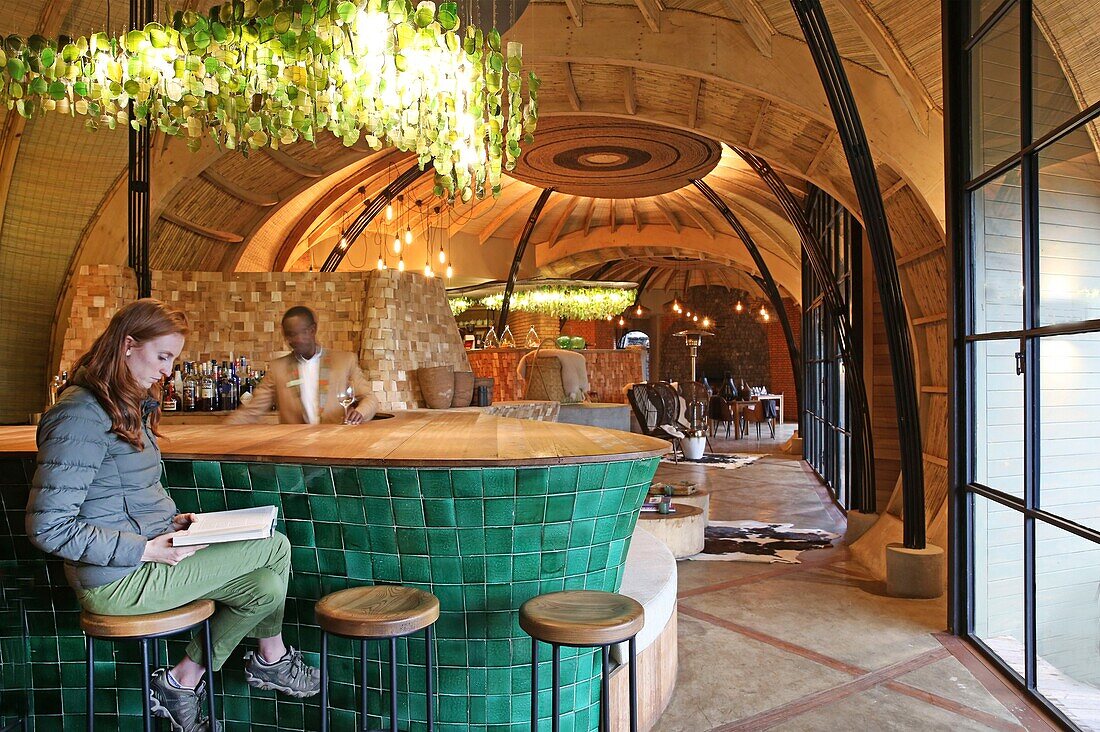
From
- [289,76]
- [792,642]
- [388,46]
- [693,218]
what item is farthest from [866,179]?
[693,218]

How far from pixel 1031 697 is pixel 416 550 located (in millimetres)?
2734

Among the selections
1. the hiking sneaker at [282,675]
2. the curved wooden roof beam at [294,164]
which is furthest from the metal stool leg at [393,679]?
the curved wooden roof beam at [294,164]

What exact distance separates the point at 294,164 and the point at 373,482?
235 inches

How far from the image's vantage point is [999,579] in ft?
12.2

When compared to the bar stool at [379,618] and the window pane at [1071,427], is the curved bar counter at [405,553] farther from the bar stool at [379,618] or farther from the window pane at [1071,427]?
the window pane at [1071,427]

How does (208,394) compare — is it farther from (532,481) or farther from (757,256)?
→ (757,256)

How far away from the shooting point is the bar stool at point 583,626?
2045 mm

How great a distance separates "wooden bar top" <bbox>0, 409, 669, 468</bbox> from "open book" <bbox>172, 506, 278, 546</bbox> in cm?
18

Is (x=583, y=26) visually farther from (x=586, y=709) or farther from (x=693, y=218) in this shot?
(x=693, y=218)

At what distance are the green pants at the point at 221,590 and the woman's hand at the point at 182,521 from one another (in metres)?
0.16

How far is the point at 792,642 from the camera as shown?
155 inches

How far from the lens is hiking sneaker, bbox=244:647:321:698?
8.04 ft

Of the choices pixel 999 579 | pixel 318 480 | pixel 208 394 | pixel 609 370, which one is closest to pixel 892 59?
pixel 999 579

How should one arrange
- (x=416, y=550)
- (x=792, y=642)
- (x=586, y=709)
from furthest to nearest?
(x=792, y=642) → (x=586, y=709) → (x=416, y=550)
